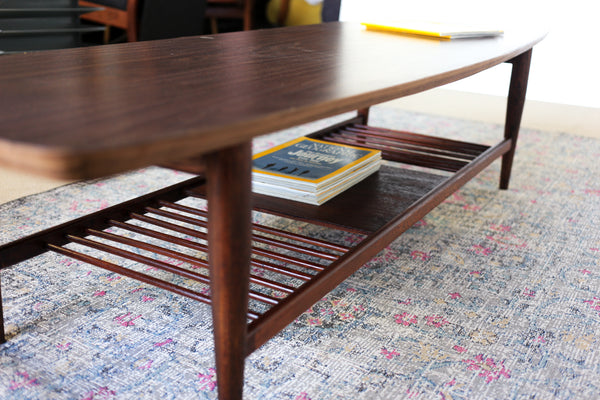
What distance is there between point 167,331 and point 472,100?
2514mm

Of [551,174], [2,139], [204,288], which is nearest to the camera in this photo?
[2,139]

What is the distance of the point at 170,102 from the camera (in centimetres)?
67

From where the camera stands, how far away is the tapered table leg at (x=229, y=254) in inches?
24.7

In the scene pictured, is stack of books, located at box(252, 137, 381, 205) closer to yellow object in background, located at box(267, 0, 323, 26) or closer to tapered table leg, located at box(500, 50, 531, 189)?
tapered table leg, located at box(500, 50, 531, 189)

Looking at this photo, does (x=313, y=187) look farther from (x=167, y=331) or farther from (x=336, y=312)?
(x=167, y=331)

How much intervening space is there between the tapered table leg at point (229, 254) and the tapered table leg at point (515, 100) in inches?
50.8

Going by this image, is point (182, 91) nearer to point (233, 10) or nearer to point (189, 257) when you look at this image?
point (189, 257)

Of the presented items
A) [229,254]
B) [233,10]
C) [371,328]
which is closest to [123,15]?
[233,10]

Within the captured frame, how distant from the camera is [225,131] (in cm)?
57

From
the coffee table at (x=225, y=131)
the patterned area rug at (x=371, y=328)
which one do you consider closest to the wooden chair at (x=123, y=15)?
the patterned area rug at (x=371, y=328)

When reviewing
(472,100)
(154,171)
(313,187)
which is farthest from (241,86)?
(472,100)

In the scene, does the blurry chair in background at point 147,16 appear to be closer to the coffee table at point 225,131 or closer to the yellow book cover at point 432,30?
the yellow book cover at point 432,30

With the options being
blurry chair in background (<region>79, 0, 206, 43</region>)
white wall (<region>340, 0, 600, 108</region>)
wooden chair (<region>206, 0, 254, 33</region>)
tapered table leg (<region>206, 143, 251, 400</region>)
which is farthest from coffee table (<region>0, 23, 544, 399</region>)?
wooden chair (<region>206, 0, 254, 33</region>)

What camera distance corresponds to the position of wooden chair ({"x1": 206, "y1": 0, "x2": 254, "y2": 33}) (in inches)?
132
